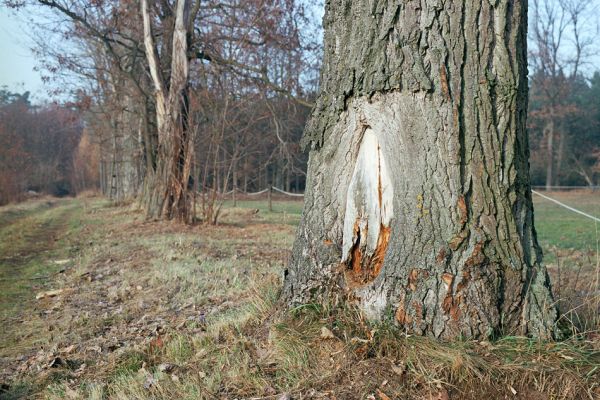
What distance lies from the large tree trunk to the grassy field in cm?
21

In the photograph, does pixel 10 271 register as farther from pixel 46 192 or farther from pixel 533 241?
pixel 46 192

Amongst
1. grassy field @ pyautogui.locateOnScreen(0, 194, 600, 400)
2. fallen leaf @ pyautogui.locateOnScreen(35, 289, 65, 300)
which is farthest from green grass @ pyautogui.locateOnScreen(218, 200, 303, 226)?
grassy field @ pyautogui.locateOnScreen(0, 194, 600, 400)

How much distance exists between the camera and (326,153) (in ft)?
12.0

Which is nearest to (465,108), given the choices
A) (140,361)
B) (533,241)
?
(533,241)

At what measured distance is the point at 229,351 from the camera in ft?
11.5

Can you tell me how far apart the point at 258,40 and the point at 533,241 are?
40.2ft

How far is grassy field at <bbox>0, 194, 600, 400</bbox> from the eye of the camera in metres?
2.82

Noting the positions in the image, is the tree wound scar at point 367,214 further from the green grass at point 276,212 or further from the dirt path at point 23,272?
the green grass at point 276,212

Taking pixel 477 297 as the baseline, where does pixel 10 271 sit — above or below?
below

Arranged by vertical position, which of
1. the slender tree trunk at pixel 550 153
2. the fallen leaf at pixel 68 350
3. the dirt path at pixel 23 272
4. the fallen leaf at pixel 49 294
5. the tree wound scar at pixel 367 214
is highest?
the slender tree trunk at pixel 550 153

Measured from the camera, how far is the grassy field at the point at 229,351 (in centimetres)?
282

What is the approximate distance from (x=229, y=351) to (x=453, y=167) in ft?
6.09

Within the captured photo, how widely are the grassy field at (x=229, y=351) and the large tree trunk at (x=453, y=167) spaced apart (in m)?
0.21

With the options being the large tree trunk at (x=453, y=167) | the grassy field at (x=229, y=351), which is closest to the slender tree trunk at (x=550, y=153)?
the grassy field at (x=229, y=351)
